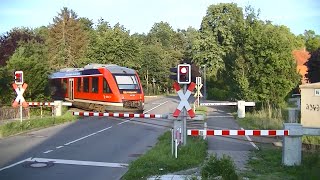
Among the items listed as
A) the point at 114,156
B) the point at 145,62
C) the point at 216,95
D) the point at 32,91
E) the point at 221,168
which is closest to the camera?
the point at 221,168

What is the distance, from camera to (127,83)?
88.8 ft

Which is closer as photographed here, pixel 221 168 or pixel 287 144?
pixel 221 168

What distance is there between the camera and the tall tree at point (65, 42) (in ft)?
→ 177

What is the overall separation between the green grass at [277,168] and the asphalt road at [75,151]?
3296mm

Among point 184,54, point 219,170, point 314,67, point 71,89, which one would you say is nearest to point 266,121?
point 219,170

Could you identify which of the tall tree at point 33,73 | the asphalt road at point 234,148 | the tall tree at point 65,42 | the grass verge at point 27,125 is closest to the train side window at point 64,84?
the tall tree at point 33,73

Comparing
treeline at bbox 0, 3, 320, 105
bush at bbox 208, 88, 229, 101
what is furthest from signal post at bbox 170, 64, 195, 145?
bush at bbox 208, 88, 229, 101

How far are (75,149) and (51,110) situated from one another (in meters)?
13.9

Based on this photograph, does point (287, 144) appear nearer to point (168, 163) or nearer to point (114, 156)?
point (168, 163)

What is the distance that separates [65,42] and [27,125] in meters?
37.6

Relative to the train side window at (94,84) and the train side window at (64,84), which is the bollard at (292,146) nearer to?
the train side window at (94,84)

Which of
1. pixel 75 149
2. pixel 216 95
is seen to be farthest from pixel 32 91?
pixel 216 95

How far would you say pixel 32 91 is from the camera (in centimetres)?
2636

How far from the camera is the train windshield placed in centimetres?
2663
